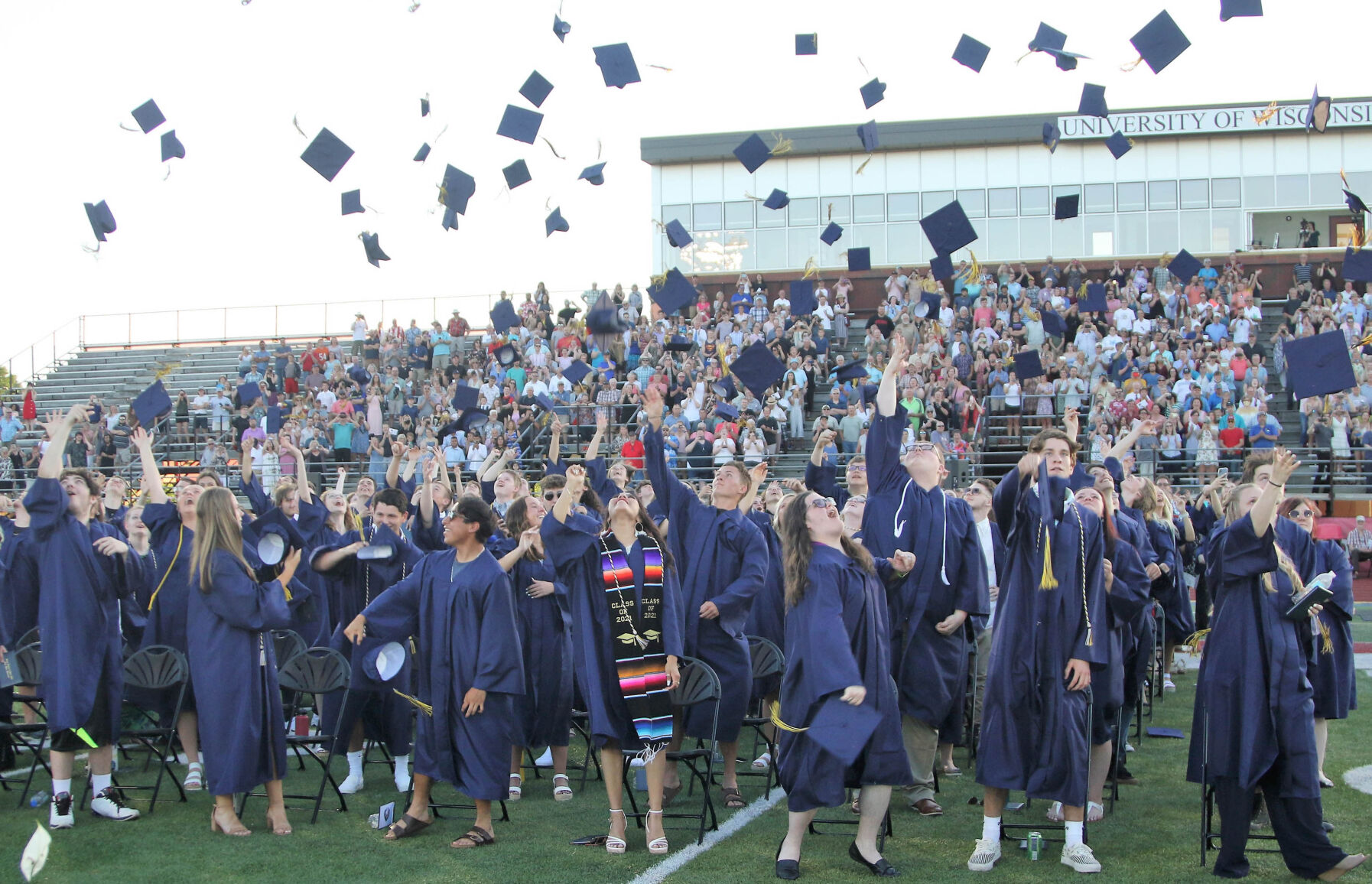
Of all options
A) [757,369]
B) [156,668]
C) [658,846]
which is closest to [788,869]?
[658,846]

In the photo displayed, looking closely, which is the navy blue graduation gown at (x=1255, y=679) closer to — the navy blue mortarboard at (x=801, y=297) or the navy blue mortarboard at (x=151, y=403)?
the navy blue mortarboard at (x=151, y=403)

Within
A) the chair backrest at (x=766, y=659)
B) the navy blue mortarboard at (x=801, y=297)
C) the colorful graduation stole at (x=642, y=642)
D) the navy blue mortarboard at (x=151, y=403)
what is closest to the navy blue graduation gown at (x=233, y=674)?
the colorful graduation stole at (x=642, y=642)

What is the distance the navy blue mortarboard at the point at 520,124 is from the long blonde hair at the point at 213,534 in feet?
28.5

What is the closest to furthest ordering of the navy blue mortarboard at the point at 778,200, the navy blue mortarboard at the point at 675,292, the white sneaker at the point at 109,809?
the white sneaker at the point at 109,809, the navy blue mortarboard at the point at 675,292, the navy blue mortarboard at the point at 778,200

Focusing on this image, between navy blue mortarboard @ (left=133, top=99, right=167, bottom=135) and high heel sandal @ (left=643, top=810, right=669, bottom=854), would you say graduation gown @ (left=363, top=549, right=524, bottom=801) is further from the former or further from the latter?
navy blue mortarboard @ (left=133, top=99, right=167, bottom=135)

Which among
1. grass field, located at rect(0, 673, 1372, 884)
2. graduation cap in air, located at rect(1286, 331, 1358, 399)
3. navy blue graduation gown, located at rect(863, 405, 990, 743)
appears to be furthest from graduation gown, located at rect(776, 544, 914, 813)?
graduation cap in air, located at rect(1286, 331, 1358, 399)

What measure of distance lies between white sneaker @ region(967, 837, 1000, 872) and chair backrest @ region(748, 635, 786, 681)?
75.4 inches

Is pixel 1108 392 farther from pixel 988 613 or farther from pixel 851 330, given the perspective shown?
pixel 988 613

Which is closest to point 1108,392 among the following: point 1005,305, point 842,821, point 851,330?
point 1005,305

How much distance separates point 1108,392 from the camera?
65.0 ft

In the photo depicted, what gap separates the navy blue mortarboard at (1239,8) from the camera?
35.1 feet

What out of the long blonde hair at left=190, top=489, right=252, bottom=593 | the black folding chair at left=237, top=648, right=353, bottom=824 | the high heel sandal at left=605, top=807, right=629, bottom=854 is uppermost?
the long blonde hair at left=190, top=489, right=252, bottom=593

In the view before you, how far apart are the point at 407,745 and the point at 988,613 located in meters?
3.57

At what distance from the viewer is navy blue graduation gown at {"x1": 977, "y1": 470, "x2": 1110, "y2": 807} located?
5.93 meters
